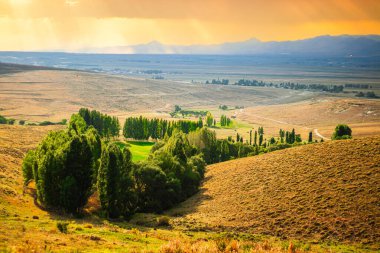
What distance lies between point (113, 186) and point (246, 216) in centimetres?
1612

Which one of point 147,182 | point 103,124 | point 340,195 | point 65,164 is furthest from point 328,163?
point 103,124

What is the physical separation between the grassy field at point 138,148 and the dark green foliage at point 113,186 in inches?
2048

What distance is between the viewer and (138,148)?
125m

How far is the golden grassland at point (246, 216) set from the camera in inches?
1232

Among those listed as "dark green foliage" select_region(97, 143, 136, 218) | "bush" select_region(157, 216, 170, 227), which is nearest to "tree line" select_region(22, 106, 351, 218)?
"dark green foliage" select_region(97, 143, 136, 218)

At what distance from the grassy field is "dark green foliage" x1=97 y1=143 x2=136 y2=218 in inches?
2048

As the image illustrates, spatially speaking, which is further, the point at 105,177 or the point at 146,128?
the point at 146,128

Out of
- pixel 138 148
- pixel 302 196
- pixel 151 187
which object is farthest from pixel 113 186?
pixel 138 148

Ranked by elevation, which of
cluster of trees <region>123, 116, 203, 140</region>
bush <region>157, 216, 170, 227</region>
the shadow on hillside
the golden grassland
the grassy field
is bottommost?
the grassy field

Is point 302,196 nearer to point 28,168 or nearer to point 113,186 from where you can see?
point 113,186

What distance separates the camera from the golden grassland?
31.3 metres

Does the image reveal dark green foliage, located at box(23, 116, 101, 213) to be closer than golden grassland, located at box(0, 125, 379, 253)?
No

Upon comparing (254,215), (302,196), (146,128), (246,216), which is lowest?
(146,128)

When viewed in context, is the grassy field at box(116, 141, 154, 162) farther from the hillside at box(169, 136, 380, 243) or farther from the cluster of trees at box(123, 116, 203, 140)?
the hillside at box(169, 136, 380, 243)
